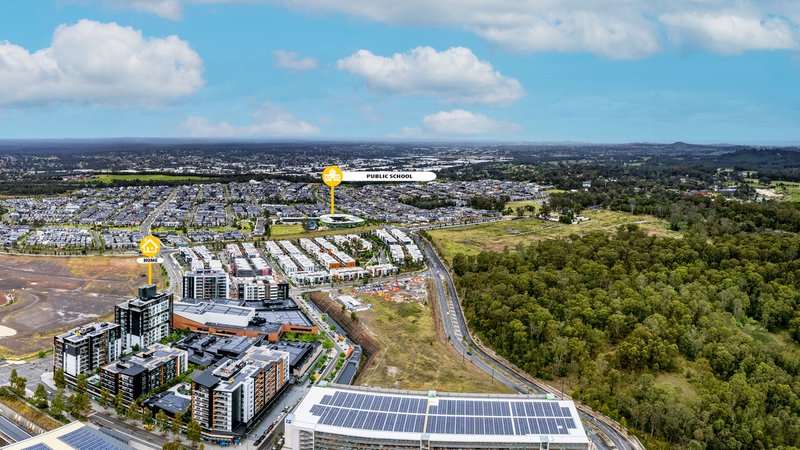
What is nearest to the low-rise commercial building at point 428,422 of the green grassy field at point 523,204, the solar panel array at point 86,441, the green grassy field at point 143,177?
the solar panel array at point 86,441

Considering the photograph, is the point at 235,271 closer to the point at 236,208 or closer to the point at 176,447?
the point at 176,447

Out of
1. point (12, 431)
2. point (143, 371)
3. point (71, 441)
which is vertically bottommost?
point (12, 431)

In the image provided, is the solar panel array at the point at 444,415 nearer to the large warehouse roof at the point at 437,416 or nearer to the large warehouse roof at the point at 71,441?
the large warehouse roof at the point at 437,416

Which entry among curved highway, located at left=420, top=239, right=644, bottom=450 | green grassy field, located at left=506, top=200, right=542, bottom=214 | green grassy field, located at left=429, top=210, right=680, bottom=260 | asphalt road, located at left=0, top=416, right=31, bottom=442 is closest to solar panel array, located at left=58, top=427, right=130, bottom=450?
asphalt road, located at left=0, top=416, right=31, bottom=442

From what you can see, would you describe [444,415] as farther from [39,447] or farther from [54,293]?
[54,293]

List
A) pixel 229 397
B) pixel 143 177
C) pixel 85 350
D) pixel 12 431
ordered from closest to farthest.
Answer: pixel 229 397, pixel 12 431, pixel 85 350, pixel 143 177

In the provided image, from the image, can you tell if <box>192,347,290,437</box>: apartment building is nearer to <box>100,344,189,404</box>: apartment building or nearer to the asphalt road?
<box>100,344,189,404</box>: apartment building

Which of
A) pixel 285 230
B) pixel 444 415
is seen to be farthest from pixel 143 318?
pixel 285 230
